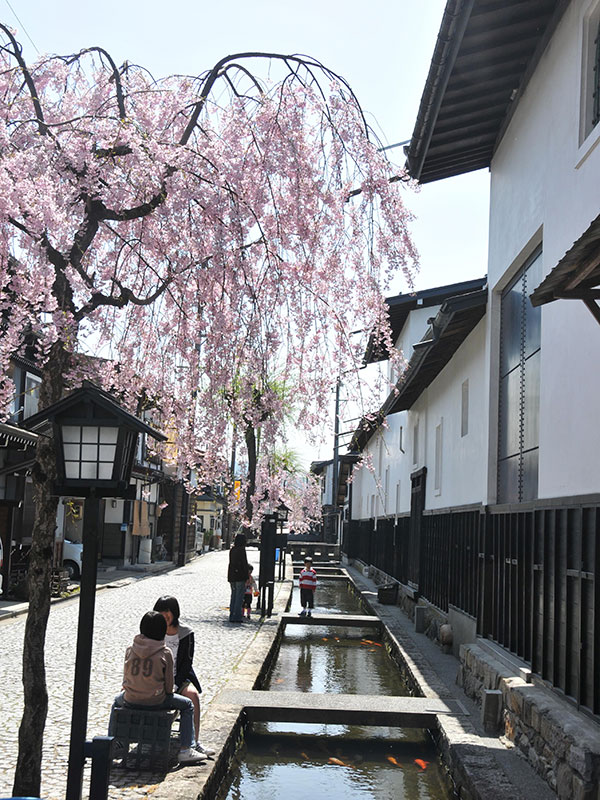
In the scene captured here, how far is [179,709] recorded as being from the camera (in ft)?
22.1

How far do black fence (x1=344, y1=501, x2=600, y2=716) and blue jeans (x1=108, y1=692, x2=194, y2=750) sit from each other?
10.1 ft

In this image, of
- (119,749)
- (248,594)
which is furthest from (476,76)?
(248,594)

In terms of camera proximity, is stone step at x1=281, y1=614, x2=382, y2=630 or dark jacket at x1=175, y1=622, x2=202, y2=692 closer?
dark jacket at x1=175, y1=622, x2=202, y2=692

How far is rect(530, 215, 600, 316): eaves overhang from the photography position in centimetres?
472

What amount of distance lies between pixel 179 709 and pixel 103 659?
5.66m

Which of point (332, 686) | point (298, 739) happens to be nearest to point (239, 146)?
point (298, 739)

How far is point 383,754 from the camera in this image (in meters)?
8.73

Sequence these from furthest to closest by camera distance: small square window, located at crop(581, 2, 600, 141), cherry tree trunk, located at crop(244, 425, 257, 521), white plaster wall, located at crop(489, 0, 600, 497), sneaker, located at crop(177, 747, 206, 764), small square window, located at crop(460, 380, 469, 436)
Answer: cherry tree trunk, located at crop(244, 425, 257, 521)
small square window, located at crop(460, 380, 469, 436)
small square window, located at crop(581, 2, 600, 141)
white plaster wall, located at crop(489, 0, 600, 497)
sneaker, located at crop(177, 747, 206, 764)

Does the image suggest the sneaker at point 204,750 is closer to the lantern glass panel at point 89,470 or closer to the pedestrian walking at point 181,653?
the pedestrian walking at point 181,653

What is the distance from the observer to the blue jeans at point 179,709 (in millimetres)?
6555

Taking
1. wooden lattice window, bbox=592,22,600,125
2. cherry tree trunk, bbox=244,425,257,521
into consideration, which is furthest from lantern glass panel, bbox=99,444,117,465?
cherry tree trunk, bbox=244,425,257,521

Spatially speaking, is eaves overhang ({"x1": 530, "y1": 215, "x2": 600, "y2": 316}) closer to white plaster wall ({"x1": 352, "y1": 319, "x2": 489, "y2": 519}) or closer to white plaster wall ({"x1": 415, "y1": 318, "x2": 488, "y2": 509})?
white plaster wall ({"x1": 352, "y1": 319, "x2": 489, "y2": 519})

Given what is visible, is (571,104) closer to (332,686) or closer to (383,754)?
(383,754)

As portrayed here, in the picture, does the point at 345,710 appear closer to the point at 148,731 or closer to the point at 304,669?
the point at 148,731
